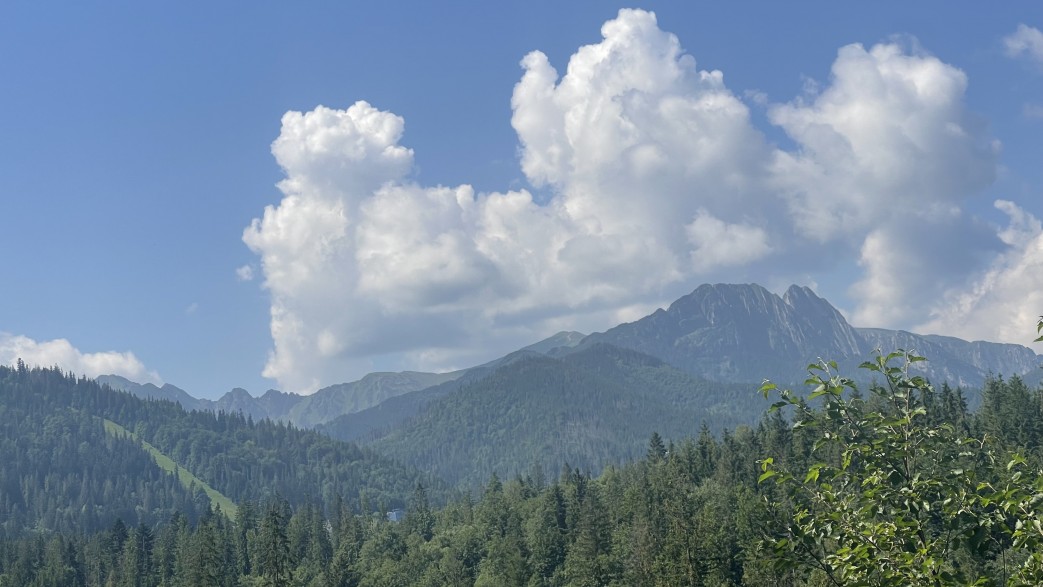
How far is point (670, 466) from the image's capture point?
198m

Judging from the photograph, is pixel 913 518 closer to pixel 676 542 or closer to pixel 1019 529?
pixel 1019 529

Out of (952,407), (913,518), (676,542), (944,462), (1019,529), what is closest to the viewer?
(1019,529)

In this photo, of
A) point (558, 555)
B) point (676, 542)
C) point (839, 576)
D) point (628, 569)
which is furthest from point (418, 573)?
point (839, 576)

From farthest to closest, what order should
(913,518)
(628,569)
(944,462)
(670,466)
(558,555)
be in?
(670,466) < (558,555) < (628,569) < (913,518) < (944,462)

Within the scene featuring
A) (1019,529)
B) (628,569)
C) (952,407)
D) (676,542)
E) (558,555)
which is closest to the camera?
(1019,529)

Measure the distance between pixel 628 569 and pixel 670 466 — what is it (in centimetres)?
5967

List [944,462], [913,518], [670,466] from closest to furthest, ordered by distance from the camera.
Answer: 1. [944,462]
2. [913,518]
3. [670,466]

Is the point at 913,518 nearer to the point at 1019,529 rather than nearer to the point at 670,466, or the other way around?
the point at 1019,529

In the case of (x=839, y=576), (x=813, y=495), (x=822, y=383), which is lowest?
(x=839, y=576)

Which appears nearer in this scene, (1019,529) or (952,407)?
(1019,529)

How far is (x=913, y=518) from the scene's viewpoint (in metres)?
13.5

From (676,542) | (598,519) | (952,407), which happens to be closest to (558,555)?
(598,519)

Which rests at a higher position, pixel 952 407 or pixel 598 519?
pixel 952 407

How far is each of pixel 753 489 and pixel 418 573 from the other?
226 ft
